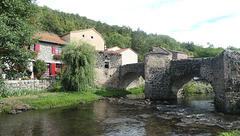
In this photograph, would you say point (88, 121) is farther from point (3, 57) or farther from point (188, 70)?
point (188, 70)

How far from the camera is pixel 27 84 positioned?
1670cm

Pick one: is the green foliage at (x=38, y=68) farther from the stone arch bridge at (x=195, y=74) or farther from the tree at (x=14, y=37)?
the stone arch bridge at (x=195, y=74)

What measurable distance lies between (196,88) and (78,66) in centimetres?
1606

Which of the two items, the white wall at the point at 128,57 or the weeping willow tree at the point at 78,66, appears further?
the white wall at the point at 128,57

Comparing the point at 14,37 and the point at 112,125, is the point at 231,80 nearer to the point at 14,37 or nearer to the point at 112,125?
the point at 112,125

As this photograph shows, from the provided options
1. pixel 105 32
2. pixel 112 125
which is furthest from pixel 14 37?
pixel 105 32

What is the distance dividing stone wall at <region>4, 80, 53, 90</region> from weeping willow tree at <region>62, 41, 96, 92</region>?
6.02 feet

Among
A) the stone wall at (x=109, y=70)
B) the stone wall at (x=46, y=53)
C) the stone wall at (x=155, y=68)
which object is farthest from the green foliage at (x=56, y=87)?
the stone wall at (x=155, y=68)

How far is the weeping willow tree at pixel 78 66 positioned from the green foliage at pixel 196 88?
12050 mm

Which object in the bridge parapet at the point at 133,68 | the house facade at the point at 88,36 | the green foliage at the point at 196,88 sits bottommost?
the green foliage at the point at 196,88

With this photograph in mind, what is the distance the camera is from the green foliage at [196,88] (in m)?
21.8

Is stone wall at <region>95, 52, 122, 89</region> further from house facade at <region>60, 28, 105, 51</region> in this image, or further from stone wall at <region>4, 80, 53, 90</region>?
stone wall at <region>4, 80, 53, 90</region>

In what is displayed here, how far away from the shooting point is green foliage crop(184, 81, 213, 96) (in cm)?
2183

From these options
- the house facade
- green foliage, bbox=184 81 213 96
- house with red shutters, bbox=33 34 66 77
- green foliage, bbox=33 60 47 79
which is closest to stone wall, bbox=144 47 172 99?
green foliage, bbox=184 81 213 96
